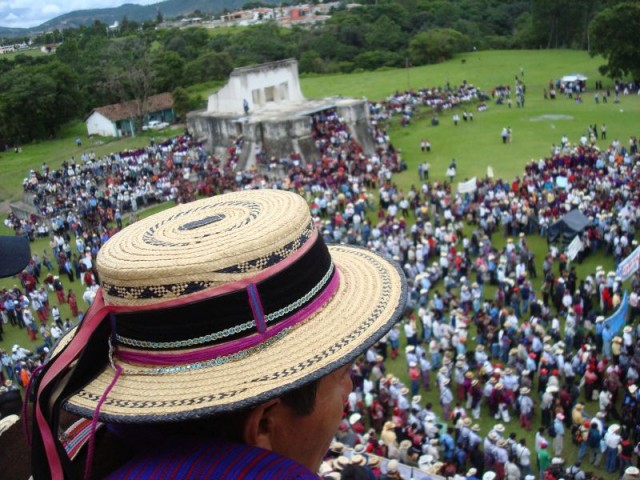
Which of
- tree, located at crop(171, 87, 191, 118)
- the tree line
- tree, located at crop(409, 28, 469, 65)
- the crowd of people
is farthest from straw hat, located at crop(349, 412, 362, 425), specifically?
tree, located at crop(409, 28, 469, 65)

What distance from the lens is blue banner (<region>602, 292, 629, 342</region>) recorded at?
10414 mm

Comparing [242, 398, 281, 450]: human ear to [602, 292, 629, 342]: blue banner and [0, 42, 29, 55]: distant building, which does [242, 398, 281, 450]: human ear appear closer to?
[0, 42, 29, 55]: distant building

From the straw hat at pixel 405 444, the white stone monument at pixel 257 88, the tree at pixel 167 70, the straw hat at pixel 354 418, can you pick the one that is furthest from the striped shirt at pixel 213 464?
the tree at pixel 167 70

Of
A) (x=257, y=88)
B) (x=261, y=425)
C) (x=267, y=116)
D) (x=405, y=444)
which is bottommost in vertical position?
(x=405, y=444)

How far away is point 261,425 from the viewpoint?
5.10 feet

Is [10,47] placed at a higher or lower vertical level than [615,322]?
higher

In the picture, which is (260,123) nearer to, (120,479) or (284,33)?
(120,479)

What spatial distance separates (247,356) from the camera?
60.7 inches

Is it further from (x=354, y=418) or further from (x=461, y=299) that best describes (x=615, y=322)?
(x=354, y=418)

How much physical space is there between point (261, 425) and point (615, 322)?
1045 centimetres

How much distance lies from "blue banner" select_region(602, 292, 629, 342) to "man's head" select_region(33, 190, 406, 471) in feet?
32.5

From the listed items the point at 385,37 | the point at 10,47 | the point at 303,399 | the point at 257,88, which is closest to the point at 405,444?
the point at 303,399

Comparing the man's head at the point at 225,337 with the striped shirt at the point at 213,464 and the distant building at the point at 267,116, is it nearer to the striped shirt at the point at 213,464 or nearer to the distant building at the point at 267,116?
the striped shirt at the point at 213,464

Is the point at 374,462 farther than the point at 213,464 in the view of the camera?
Yes
